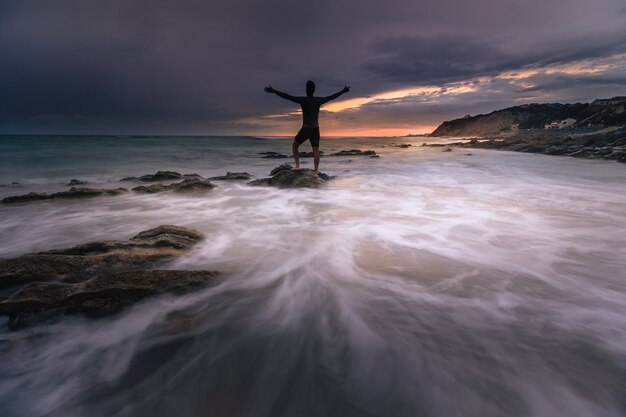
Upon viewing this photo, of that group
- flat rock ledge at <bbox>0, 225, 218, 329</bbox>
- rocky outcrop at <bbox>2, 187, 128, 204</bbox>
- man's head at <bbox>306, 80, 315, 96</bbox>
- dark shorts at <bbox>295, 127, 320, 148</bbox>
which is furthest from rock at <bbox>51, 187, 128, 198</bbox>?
man's head at <bbox>306, 80, 315, 96</bbox>

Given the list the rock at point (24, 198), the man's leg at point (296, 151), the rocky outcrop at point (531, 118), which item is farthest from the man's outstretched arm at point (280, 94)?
the rocky outcrop at point (531, 118)

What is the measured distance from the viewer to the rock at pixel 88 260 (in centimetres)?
266

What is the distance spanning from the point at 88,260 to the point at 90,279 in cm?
44

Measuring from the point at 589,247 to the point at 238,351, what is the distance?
427 centimetres

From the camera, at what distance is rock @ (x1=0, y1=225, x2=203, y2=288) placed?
8.74ft

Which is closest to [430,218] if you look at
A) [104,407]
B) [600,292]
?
[600,292]

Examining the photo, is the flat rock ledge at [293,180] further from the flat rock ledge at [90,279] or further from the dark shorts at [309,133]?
the flat rock ledge at [90,279]

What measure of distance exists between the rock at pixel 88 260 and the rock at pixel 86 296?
0.96 feet

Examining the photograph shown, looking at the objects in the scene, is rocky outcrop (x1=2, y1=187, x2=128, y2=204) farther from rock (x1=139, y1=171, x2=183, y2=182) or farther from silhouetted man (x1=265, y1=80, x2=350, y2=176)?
silhouetted man (x1=265, y1=80, x2=350, y2=176)

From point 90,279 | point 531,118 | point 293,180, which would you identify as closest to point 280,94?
point 293,180

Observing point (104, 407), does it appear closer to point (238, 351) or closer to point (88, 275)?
point (238, 351)

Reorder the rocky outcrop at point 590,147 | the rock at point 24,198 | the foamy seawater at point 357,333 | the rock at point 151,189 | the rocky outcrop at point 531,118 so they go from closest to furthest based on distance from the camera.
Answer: the foamy seawater at point 357,333, the rock at point 24,198, the rock at point 151,189, the rocky outcrop at point 590,147, the rocky outcrop at point 531,118

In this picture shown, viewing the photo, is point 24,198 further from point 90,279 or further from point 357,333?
point 357,333

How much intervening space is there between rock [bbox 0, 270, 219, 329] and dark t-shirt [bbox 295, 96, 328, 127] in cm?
652
